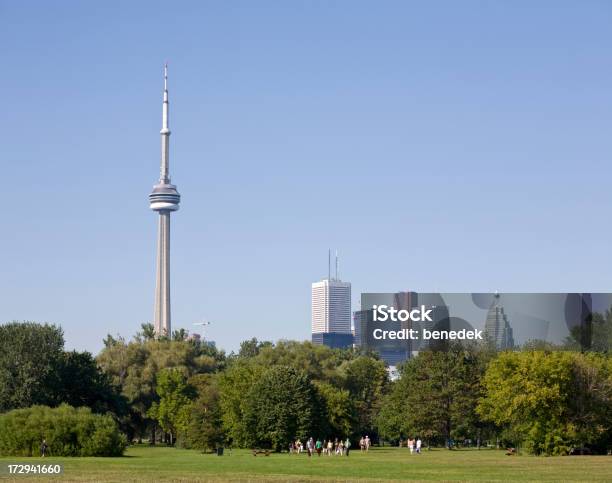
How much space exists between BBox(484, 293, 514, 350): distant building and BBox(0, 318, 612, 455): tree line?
1842 centimetres

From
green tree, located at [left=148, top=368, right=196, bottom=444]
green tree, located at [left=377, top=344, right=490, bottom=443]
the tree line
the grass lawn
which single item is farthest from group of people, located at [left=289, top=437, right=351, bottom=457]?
green tree, located at [left=148, top=368, right=196, bottom=444]

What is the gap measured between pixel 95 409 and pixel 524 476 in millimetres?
65401

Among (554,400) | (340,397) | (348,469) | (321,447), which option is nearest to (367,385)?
(340,397)

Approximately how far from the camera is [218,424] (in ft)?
400

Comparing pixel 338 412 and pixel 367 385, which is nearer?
pixel 338 412

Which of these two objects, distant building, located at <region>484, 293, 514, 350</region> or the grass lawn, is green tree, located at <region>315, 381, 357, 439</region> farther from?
distant building, located at <region>484, 293, 514, 350</region>

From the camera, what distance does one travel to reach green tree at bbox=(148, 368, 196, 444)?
463 ft

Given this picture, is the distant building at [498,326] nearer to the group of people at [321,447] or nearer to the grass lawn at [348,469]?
the group of people at [321,447]

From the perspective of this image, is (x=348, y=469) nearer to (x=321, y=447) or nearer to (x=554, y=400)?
(x=554, y=400)

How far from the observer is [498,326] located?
540 feet

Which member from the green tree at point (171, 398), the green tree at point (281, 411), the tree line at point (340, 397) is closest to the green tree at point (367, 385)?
the tree line at point (340, 397)

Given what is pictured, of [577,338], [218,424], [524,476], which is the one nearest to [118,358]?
[218,424]

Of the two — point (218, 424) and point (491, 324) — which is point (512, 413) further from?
point (491, 324)

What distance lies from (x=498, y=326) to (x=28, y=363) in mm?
71271
